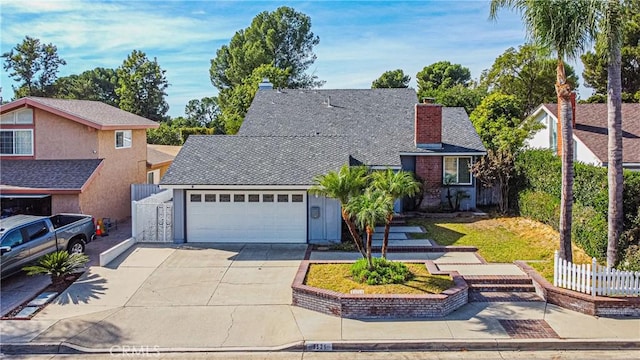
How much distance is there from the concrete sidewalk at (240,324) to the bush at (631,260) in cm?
175

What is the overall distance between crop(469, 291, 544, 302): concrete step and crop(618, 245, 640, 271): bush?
2370 millimetres

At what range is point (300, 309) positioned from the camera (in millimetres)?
11211

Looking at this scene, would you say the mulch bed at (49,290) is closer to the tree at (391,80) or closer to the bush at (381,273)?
the bush at (381,273)

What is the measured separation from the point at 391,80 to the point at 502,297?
50350mm

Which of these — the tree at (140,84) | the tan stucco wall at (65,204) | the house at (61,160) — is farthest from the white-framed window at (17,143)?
the tree at (140,84)

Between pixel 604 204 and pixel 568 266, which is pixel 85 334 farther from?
Result: pixel 604 204

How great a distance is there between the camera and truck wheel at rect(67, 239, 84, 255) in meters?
15.5

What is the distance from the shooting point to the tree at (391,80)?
59562 mm

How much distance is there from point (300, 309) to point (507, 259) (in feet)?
22.7

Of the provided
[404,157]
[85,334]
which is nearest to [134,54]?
[404,157]

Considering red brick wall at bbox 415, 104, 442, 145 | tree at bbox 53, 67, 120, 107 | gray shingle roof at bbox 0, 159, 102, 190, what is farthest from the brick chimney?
tree at bbox 53, 67, 120, 107

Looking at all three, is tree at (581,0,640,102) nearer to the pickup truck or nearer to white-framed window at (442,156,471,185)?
white-framed window at (442,156,471,185)

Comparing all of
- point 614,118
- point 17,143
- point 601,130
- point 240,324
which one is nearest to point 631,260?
point 614,118

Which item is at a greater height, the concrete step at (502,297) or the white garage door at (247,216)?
the white garage door at (247,216)
